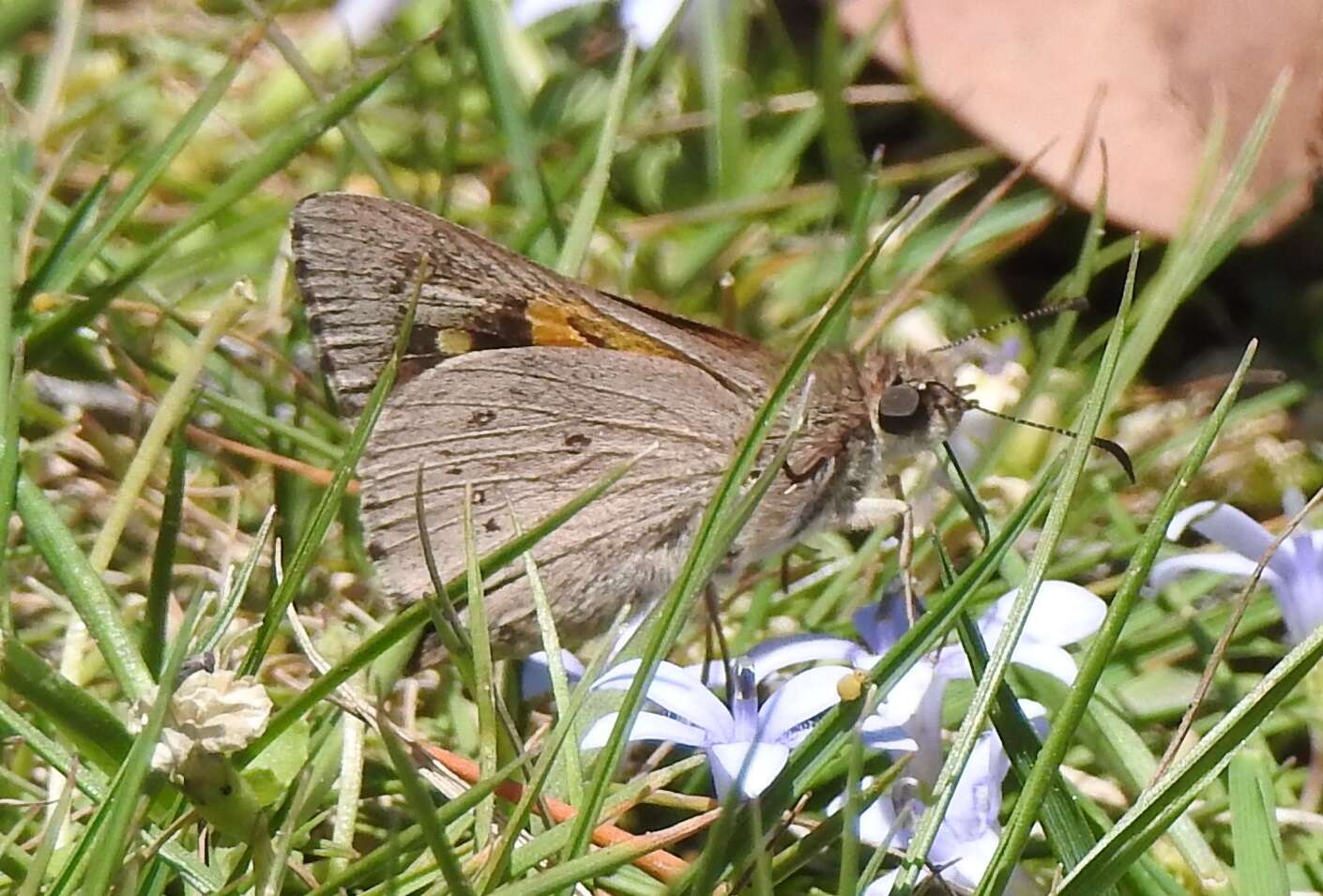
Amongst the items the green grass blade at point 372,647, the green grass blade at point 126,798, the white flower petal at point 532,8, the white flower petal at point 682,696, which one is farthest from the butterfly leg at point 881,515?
the white flower petal at point 532,8

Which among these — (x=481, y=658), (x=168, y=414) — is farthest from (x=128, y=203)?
(x=481, y=658)

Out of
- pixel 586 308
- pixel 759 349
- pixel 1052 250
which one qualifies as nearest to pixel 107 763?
pixel 586 308

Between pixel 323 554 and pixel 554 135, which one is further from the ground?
pixel 554 135

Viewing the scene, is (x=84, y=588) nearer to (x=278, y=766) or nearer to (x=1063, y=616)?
(x=278, y=766)

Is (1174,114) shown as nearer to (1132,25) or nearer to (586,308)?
(1132,25)

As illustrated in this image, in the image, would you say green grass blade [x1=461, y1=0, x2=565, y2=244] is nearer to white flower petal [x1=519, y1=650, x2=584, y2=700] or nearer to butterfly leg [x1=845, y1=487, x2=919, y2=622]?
butterfly leg [x1=845, y1=487, x2=919, y2=622]

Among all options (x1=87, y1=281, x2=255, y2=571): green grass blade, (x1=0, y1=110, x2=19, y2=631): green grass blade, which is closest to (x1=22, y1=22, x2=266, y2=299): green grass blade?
(x1=0, y1=110, x2=19, y2=631): green grass blade

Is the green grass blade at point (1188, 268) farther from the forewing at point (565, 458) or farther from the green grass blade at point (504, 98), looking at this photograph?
the green grass blade at point (504, 98)
